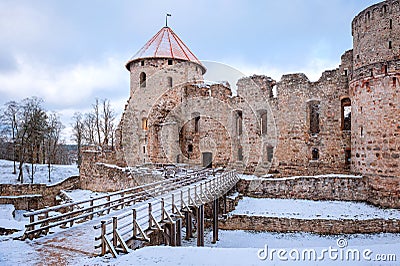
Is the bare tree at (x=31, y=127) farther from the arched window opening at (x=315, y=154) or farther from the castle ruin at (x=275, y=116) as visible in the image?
the arched window opening at (x=315, y=154)

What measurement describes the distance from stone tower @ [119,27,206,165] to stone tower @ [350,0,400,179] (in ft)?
36.3

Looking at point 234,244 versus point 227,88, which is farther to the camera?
point 227,88

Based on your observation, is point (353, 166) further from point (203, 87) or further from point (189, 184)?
point (203, 87)

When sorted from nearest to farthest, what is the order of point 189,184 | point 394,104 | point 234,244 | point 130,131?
point 234,244, point 189,184, point 394,104, point 130,131

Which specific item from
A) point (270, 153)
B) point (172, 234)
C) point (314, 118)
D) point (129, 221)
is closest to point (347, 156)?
point (314, 118)

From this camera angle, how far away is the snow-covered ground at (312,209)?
1282 centimetres

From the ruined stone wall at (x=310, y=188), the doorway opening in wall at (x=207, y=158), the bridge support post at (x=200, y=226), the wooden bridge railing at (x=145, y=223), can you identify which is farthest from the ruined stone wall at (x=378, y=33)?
the bridge support post at (x=200, y=226)

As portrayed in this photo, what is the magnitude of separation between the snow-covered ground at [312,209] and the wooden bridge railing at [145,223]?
2.68 metres

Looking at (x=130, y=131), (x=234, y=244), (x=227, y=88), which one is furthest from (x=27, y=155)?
(x=234, y=244)

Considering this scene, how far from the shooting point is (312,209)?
13.8 meters

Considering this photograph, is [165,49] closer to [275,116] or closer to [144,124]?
[144,124]

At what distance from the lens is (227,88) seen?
2161 cm

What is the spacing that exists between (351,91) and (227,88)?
8091mm

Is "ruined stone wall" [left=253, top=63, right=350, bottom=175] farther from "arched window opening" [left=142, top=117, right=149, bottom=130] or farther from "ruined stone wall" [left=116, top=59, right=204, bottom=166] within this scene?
"arched window opening" [left=142, top=117, right=149, bottom=130]
